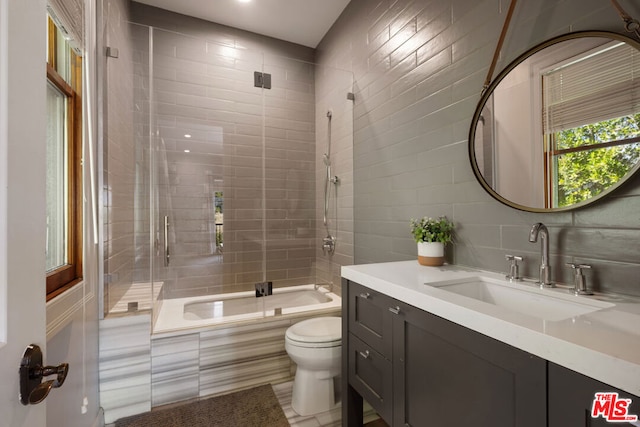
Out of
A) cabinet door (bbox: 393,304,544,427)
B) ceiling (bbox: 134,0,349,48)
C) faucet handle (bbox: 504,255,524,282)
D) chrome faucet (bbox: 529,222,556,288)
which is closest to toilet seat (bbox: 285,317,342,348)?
cabinet door (bbox: 393,304,544,427)

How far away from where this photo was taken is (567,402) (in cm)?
63

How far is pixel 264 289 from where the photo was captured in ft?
8.66

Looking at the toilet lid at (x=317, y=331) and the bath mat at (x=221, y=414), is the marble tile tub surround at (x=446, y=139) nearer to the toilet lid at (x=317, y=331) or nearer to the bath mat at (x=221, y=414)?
the toilet lid at (x=317, y=331)

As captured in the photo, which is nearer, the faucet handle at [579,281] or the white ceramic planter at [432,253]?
the faucet handle at [579,281]

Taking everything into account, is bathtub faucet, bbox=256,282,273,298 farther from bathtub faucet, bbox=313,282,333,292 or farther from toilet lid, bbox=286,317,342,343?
toilet lid, bbox=286,317,342,343

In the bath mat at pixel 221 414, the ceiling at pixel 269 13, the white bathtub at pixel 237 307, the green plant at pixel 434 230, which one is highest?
the ceiling at pixel 269 13

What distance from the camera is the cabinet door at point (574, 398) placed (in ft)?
1.86

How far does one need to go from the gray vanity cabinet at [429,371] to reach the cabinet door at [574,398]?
2cm

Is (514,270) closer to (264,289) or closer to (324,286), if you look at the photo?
(324,286)

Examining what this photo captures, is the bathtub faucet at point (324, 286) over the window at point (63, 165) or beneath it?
beneath

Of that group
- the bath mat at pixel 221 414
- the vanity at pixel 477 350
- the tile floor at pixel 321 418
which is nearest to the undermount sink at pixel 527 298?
the vanity at pixel 477 350

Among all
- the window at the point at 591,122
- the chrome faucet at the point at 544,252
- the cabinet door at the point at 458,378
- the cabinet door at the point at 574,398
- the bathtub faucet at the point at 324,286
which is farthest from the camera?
the bathtub faucet at the point at 324,286

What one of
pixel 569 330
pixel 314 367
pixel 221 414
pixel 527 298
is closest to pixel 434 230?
pixel 527 298

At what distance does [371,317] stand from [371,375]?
0.86 feet
